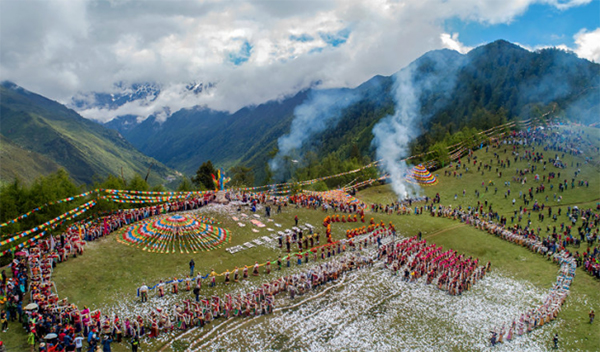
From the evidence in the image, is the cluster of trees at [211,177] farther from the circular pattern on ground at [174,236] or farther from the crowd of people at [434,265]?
the crowd of people at [434,265]

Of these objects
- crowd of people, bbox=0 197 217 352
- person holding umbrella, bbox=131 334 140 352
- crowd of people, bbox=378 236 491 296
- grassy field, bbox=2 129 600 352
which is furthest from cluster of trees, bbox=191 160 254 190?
person holding umbrella, bbox=131 334 140 352

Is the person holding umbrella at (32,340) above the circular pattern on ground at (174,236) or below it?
below

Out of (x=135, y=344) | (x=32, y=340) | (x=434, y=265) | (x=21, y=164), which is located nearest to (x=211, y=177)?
(x=434, y=265)

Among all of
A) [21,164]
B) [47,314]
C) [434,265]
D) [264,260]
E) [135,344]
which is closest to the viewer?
[135,344]

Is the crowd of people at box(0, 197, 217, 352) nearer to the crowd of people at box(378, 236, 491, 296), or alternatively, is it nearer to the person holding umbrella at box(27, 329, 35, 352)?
the person holding umbrella at box(27, 329, 35, 352)

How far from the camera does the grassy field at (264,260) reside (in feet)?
105

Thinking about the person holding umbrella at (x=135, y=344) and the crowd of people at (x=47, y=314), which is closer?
the crowd of people at (x=47, y=314)

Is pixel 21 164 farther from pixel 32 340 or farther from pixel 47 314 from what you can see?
pixel 32 340

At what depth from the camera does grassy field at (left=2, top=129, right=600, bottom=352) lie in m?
32.1

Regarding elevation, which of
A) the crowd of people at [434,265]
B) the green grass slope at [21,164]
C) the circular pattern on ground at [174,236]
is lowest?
the crowd of people at [434,265]

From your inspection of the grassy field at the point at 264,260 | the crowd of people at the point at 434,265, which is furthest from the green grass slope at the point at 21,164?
the crowd of people at the point at 434,265

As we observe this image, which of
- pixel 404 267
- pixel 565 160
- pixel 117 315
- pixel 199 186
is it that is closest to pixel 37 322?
pixel 117 315

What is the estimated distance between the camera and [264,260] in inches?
1663

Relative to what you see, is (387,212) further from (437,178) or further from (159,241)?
(159,241)
